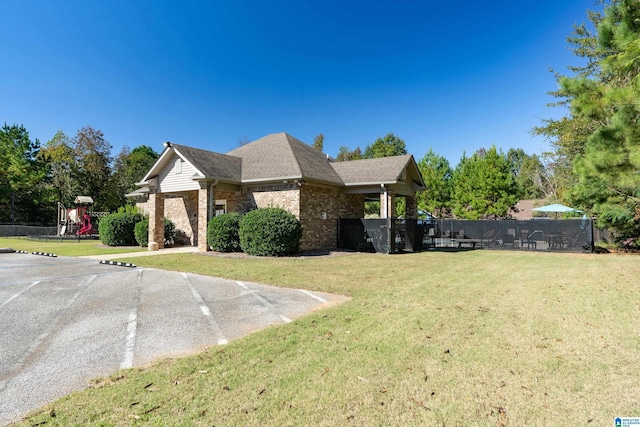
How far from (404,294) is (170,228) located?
1670cm

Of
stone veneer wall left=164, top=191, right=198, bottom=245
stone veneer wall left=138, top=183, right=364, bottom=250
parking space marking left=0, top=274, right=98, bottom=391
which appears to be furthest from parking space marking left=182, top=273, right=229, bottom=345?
stone veneer wall left=164, top=191, right=198, bottom=245

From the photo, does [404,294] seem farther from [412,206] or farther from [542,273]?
[412,206]

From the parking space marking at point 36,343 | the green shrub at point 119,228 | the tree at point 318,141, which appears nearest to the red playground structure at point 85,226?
the green shrub at point 119,228

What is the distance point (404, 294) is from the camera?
6.79 m

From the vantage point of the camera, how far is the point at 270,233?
1357 cm

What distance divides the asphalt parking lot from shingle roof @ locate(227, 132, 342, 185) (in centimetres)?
792

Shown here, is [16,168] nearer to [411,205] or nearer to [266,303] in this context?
[411,205]

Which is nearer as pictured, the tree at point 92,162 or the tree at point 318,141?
the tree at point 92,162

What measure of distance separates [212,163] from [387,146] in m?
35.7

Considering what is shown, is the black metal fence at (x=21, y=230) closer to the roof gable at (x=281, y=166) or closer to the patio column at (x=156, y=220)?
the patio column at (x=156, y=220)

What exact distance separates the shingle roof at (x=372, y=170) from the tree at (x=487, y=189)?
38.4 ft

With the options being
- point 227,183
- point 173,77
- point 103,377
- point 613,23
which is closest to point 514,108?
point 613,23

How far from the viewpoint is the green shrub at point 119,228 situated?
62.4 ft

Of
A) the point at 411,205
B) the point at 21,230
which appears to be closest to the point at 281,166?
the point at 411,205
